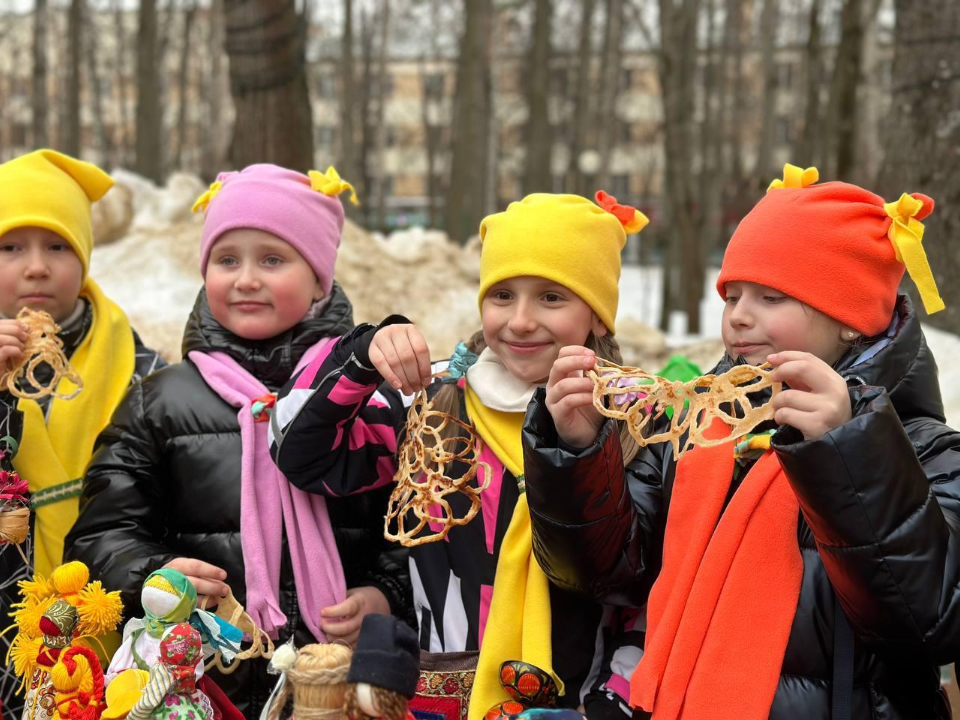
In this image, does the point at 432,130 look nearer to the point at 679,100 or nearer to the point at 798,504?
the point at 679,100

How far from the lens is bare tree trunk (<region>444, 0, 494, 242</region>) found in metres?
16.1

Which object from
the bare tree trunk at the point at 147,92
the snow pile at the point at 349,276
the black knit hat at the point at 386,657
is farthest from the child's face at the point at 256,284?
the bare tree trunk at the point at 147,92

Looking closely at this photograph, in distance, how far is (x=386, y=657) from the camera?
1.53 metres

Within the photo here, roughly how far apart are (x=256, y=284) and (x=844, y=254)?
1.55m

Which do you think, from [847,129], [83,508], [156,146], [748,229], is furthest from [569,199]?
[156,146]

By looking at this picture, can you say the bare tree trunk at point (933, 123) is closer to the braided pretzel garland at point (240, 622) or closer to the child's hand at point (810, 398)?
the child's hand at point (810, 398)

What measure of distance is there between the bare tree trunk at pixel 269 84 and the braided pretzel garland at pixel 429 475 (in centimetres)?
418

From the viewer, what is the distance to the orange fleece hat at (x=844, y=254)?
2162mm

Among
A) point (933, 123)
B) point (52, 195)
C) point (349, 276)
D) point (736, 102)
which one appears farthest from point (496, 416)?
point (736, 102)

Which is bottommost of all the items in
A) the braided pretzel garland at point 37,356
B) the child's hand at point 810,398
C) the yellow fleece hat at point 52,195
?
the braided pretzel garland at point 37,356

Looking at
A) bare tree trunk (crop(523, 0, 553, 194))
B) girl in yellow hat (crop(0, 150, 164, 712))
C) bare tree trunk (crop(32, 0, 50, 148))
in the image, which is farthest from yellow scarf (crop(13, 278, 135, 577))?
bare tree trunk (crop(32, 0, 50, 148))

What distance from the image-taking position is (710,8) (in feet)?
74.2

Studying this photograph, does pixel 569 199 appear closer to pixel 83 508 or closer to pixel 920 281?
pixel 920 281

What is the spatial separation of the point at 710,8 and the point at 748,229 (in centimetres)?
2230
